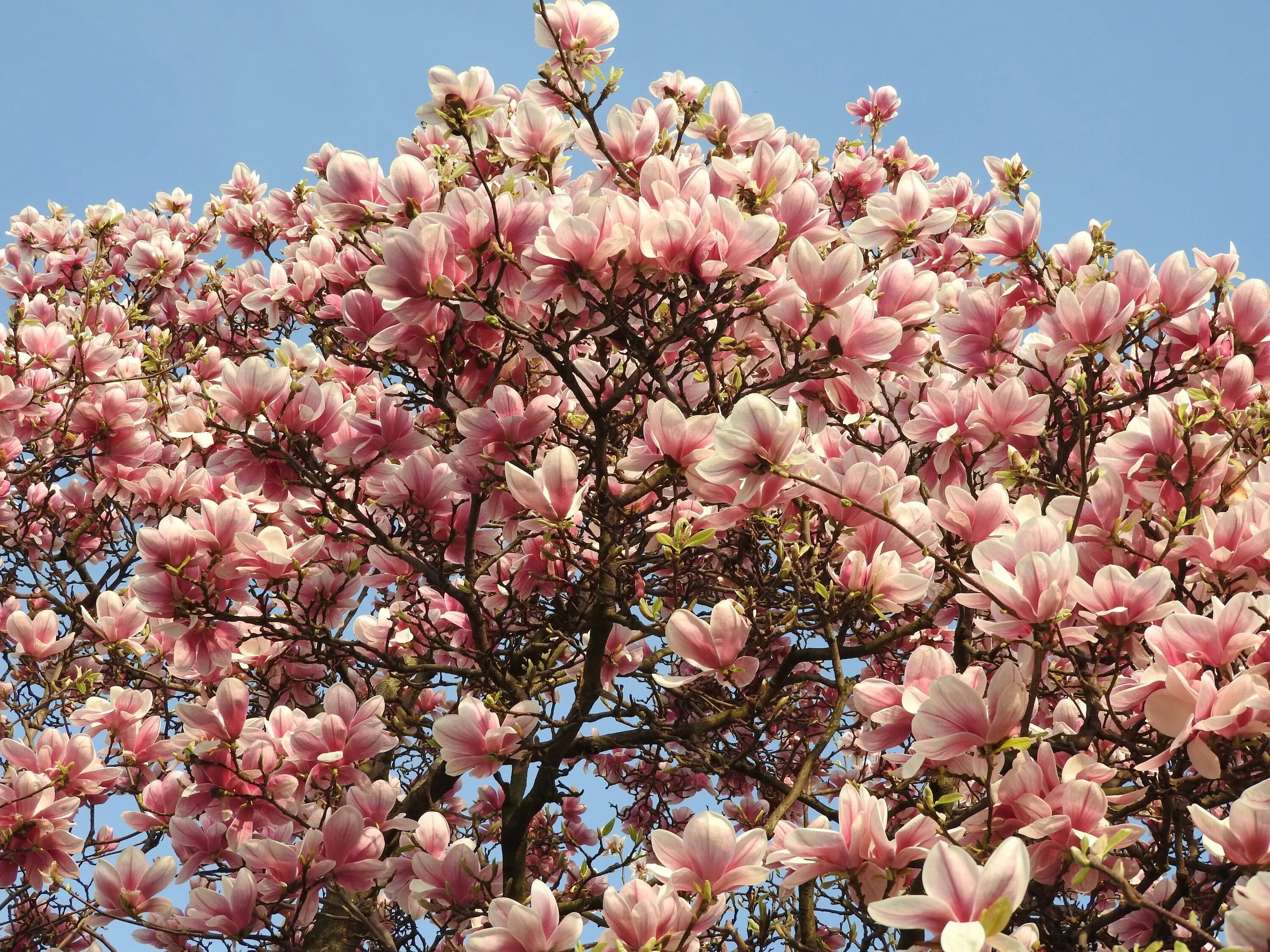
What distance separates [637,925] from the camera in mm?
1979

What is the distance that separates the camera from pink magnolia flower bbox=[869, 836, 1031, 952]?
150cm

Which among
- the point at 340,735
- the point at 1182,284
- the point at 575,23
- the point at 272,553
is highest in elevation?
the point at 575,23

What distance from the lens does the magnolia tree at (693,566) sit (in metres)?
2.00

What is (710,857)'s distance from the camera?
6.51 feet

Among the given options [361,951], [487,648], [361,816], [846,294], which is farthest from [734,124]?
[361,951]

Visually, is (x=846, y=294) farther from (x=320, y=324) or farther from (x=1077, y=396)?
(x=320, y=324)

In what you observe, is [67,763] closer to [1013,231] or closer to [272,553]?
[272,553]

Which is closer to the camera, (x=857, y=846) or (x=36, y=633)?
(x=857, y=846)

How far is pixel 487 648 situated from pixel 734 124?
2.39 meters

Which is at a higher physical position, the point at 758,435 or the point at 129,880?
the point at 758,435

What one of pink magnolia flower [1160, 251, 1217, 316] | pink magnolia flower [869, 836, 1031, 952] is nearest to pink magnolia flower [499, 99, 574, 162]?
pink magnolia flower [1160, 251, 1217, 316]

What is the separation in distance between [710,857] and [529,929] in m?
0.40

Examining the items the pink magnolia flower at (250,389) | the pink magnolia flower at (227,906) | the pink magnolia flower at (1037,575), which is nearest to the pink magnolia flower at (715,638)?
the pink magnolia flower at (1037,575)

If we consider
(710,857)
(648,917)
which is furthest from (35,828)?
(710,857)
